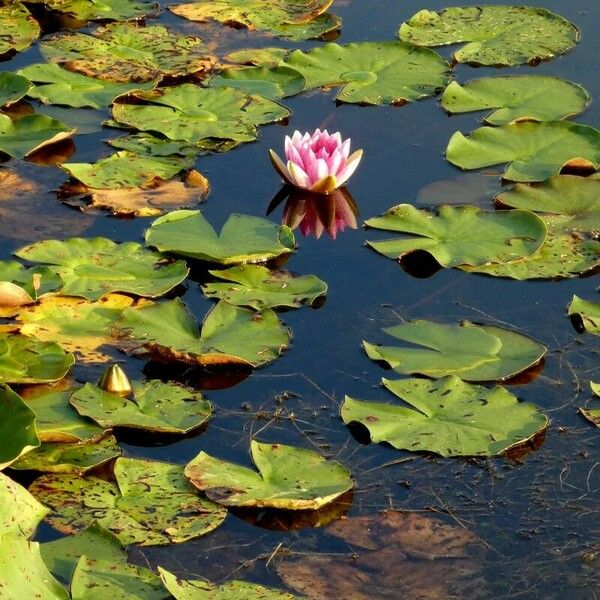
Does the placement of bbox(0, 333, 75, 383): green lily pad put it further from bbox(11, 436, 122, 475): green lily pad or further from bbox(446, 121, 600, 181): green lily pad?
bbox(446, 121, 600, 181): green lily pad

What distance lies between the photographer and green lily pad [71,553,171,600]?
2.60 m

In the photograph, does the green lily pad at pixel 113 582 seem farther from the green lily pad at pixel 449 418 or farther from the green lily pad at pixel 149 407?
the green lily pad at pixel 449 418

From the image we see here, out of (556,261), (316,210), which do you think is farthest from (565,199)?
(316,210)

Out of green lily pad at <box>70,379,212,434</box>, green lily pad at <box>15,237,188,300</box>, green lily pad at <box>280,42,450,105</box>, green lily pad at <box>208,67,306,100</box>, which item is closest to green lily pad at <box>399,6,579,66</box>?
green lily pad at <box>280,42,450,105</box>

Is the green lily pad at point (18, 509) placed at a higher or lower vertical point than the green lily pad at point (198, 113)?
higher

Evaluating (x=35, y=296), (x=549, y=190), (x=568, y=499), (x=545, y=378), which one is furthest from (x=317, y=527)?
(x=549, y=190)

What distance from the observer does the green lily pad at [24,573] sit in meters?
2.48

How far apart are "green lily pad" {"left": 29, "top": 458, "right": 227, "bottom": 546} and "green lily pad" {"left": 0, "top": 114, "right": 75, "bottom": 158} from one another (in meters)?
1.82

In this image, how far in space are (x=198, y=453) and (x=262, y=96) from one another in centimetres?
215

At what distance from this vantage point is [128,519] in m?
2.88

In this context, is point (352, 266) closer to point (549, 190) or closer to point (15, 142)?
point (549, 190)

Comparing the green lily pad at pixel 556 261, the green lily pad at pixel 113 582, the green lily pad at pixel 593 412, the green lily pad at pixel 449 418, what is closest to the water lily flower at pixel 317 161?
the green lily pad at pixel 556 261

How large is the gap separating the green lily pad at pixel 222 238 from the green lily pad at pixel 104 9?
1.90 meters

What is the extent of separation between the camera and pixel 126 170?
4.37 m
